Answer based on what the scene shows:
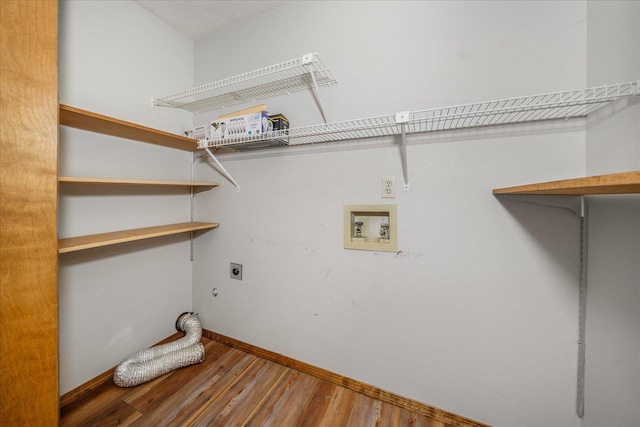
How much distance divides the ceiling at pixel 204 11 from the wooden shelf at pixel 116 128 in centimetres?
89

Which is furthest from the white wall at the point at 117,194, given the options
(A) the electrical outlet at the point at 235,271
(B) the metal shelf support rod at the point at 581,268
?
(B) the metal shelf support rod at the point at 581,268

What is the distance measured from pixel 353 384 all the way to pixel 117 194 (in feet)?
6.14

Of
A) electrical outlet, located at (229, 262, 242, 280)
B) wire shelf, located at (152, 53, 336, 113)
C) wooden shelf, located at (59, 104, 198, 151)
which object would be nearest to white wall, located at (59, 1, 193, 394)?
wooden shelf, located at (59, 104, 198, 151)

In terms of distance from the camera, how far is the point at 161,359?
148 cm

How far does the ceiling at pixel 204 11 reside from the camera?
5.02 feet

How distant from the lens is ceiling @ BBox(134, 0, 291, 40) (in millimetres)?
1531

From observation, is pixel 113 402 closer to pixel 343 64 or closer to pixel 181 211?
pixel 181 211

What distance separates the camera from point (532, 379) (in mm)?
1069

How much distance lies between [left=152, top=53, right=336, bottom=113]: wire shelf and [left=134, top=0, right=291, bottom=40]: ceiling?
0.50 metres

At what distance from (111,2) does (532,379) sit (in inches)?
121

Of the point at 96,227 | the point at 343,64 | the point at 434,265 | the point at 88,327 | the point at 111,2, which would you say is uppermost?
the point at 111,2

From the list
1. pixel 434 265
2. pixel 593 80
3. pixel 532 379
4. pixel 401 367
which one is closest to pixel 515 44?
pixel 593 80

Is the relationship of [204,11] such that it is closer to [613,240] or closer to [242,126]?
[242,126]

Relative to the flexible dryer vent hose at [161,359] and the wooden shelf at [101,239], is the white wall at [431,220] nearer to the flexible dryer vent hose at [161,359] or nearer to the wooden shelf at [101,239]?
the flexible dryer vent hose at [161,359]
